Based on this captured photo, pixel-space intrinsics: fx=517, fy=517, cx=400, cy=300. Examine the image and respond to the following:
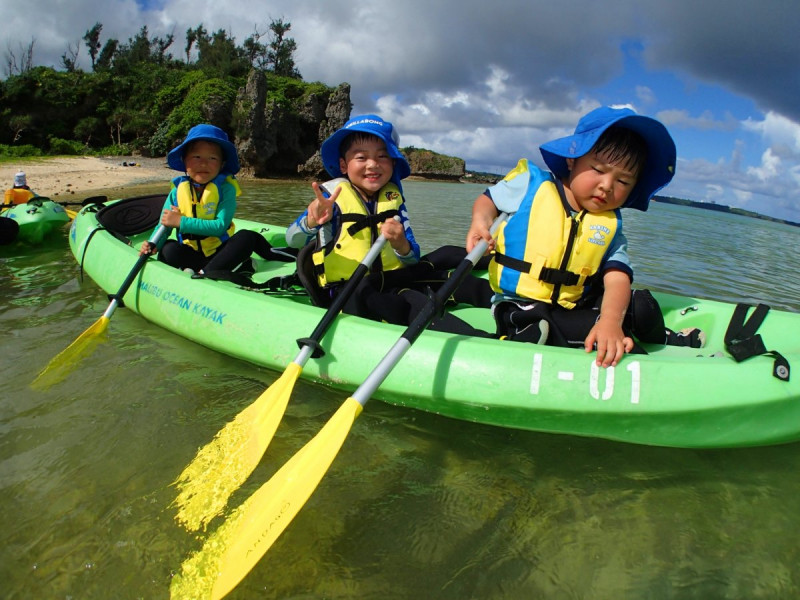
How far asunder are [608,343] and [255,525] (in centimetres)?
153

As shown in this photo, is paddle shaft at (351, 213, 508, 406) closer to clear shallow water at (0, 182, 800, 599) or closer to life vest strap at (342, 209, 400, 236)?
clear shallow water at (0, 182, 800, 599)

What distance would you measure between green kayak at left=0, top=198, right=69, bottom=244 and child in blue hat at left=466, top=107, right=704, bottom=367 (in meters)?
6.00

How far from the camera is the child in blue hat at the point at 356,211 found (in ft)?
9.79

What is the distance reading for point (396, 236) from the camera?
281 centimetres

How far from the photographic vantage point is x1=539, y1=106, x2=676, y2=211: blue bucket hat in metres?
2.25

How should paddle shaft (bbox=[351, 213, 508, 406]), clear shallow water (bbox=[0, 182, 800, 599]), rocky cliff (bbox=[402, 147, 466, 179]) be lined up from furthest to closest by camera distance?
rocky cliff (bbox=[402, 147, 466, 179]) < paddle shaft (bbox=[351, 213, 508, 406]) < clear shallow water (bbox=[0, 182, 800, 599])

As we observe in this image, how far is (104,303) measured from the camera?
166 inches

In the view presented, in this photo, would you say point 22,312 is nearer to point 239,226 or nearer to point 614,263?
point 239,226

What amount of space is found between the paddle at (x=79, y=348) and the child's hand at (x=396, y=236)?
73.3 inches

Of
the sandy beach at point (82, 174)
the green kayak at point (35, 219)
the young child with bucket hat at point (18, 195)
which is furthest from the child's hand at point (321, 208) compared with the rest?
the sandy beach at point (82, 174)

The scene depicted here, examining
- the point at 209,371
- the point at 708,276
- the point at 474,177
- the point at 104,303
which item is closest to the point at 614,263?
the point at 209,371

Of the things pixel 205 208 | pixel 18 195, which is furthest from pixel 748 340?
pixel 18 195

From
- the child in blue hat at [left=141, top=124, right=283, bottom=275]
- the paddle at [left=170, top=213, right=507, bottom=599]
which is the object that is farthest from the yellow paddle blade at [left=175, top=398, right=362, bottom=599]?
the child in blue hat at [left=141, top=124, right=283, bottom=275]

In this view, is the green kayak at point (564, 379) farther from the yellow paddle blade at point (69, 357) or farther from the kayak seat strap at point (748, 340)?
the yellow paddle blade at point (69, 357)
